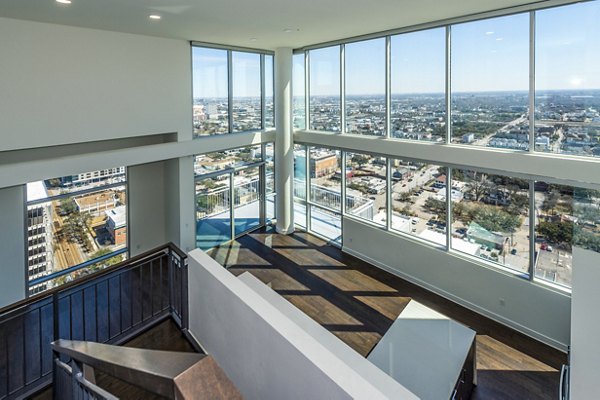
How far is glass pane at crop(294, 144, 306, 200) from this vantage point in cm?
921

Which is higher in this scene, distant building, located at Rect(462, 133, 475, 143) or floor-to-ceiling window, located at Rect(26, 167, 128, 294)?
distant building, located at Rect(462, 133, 475, 143)

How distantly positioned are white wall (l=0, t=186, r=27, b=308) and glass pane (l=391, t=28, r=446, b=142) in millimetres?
6595

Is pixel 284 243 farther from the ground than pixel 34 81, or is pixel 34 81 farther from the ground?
pixel 34 81

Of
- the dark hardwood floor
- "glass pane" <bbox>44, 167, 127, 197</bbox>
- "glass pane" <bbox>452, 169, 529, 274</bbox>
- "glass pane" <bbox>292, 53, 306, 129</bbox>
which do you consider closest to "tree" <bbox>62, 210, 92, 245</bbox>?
"glass pane" <bbox>44, 167, 127, 197</bbox>

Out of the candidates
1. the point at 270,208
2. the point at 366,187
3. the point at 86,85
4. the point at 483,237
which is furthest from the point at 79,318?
the point at 483,237

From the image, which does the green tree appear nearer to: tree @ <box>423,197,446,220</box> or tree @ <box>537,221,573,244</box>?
tree @ <box>423,197,446,220</box>

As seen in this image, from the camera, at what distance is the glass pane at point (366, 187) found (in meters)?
7.47

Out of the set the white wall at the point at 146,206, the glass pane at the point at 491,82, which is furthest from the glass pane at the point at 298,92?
the glass pane at the point at 491,82

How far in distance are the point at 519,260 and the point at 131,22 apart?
680 cm

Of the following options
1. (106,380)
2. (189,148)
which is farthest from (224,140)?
(106,380)

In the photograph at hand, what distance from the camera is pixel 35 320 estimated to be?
5.41 metres

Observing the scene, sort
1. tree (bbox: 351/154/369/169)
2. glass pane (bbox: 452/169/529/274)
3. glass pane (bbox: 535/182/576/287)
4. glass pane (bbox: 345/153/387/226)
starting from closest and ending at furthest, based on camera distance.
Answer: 1. glass pane (bbox: 535/182/576/287)
2. glass pane (bbox: 452/169/529/274)
3. glass pane (bbox: 345/153/387/226)
4. tree (bbox: 351/154/369/169)

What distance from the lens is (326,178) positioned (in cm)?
873

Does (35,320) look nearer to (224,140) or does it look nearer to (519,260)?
(224,140)
